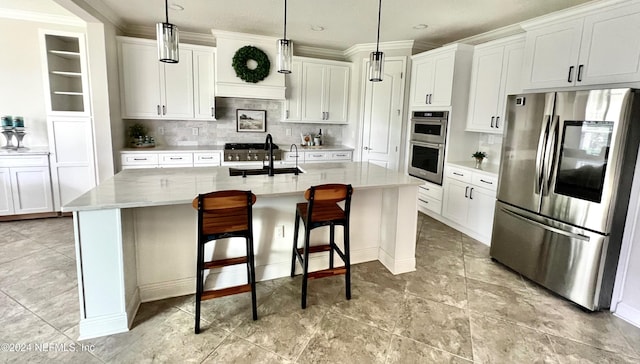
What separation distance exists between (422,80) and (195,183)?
3.58 metres

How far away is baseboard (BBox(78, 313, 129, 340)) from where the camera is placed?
2.06 m

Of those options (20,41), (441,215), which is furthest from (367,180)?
(20,41)

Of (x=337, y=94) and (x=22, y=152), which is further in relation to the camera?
(x=337, y=94)

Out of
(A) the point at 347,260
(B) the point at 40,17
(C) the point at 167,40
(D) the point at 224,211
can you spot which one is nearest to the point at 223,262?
(D) the point at 224,211

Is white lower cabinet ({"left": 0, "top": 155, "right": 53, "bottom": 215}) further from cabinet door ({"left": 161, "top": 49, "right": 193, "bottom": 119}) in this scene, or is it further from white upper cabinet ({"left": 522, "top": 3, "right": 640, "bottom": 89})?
white upper cabinet ({"left": 522, "top": 3, "right": 640, "bottom": 89})

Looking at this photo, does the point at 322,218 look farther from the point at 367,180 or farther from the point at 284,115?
the point at 284,115

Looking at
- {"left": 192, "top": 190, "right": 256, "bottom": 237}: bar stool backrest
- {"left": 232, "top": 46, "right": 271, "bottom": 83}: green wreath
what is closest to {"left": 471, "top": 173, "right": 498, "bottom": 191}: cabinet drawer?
{"left": 192, "top": 190, "right": 256, "bottom": 237}: bar stool backrest

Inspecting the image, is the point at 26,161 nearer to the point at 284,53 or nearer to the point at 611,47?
the point at 284,53

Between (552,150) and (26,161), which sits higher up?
(552,150)

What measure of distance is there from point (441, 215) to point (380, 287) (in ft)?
6.97

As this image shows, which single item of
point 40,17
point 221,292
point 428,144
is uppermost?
point 40,17

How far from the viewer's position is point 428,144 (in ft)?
15.0

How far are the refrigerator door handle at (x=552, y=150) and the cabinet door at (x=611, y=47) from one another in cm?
51

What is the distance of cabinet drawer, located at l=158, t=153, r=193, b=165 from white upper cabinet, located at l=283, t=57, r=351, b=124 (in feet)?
5.38
